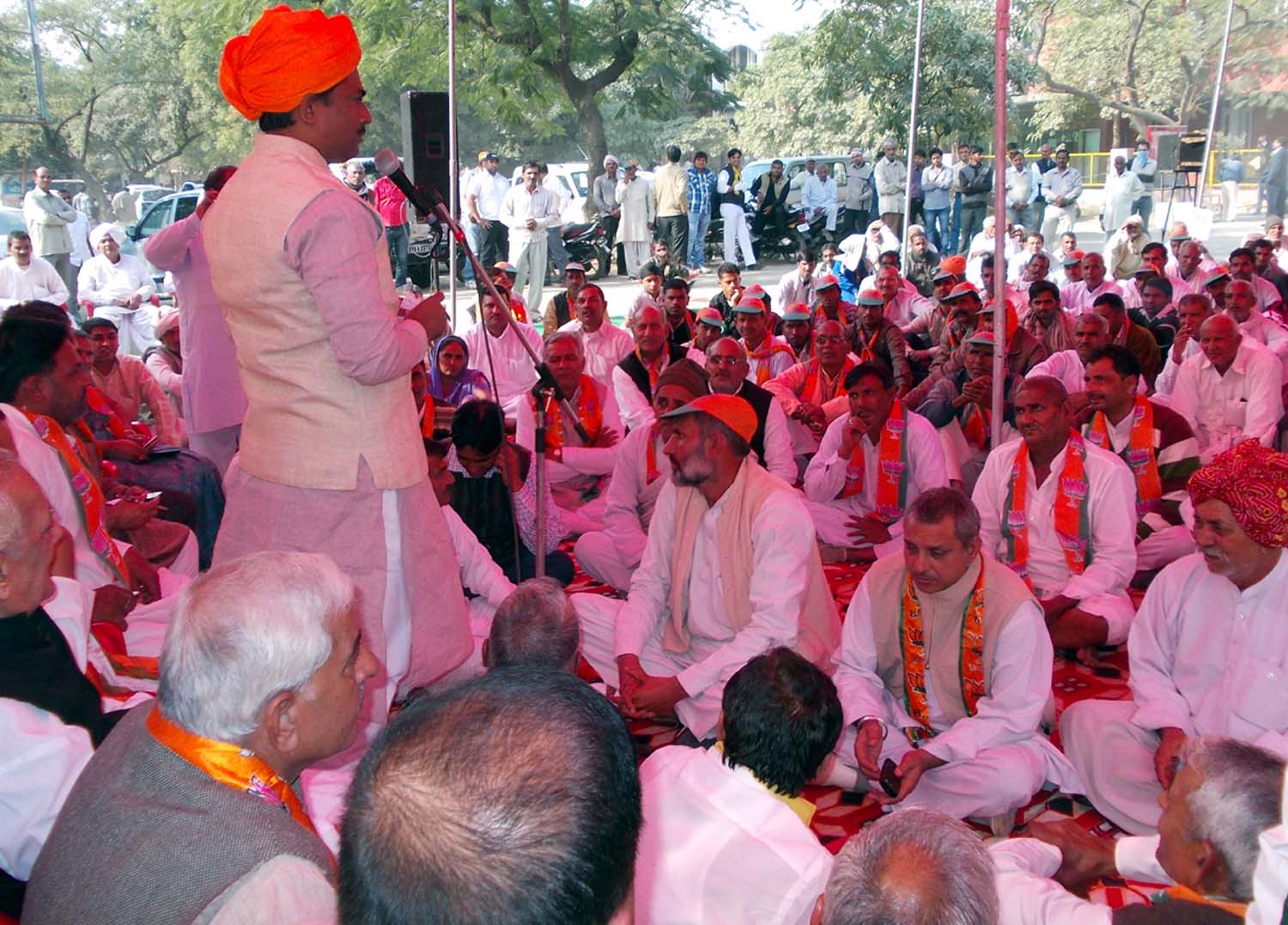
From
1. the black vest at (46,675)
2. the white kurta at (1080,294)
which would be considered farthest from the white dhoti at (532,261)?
Result: the black vest at (46,675)

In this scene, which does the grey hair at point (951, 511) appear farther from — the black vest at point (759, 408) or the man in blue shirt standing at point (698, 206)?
the man in blue shirt standing at point (698, 206)

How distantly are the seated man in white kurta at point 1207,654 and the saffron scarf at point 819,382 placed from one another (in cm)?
336

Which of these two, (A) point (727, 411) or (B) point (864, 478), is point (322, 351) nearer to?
(A) point (727, 411)

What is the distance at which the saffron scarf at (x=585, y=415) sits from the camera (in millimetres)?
5906

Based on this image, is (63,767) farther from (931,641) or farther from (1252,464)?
(1252,464)

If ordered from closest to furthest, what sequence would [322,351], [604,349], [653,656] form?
[322,351], [653,656], [604,349]

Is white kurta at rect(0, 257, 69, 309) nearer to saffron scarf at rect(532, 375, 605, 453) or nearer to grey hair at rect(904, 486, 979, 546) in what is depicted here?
saffron scarf at rect(532, 375, 605, 453)

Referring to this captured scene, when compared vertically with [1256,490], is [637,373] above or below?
below

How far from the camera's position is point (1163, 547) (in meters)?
4.62

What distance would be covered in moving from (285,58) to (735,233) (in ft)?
48.3

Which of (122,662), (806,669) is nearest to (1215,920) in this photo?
(806,669)

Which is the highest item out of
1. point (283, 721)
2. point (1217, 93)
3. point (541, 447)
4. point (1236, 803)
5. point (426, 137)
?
point (1217, 93)

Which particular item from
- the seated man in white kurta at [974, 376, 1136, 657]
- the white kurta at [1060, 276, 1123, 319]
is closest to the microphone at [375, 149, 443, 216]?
the seated man in white kurta at [974, 376, 1136, 657]

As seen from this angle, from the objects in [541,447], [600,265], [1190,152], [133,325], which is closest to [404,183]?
[541,447]
